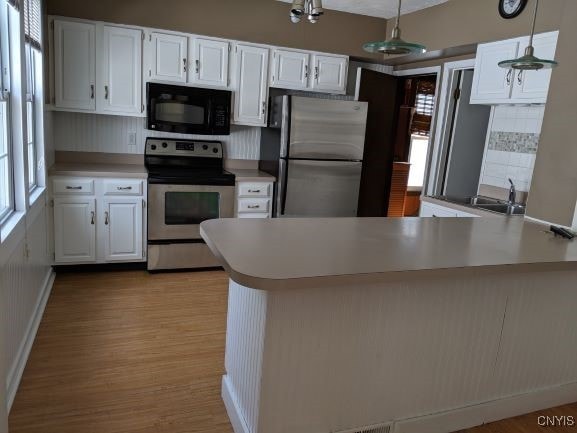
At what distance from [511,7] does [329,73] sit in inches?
66.2

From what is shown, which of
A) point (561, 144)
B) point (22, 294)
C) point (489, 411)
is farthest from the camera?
point (561, 144)

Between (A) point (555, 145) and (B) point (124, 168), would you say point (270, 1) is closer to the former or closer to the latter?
(B) point (124, 168)

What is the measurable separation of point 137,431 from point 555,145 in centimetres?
279

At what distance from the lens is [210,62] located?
13.5 feet

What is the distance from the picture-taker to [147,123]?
4055mm

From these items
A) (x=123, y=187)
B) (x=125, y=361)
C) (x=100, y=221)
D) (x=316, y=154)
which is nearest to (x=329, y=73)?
(x=316, y=154)

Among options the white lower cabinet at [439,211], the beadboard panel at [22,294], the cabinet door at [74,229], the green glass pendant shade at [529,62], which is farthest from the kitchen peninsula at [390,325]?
the cabinet door at [74,229]

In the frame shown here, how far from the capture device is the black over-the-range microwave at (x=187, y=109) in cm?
400

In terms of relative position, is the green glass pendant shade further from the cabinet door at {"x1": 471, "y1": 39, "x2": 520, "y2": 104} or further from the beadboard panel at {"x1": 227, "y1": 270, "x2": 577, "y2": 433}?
the cabinet door at {"x1": 471, "y1": 39, "x2": 520, "y2": 104}

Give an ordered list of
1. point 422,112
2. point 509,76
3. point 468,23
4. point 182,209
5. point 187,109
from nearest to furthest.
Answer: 1. point 509,76
2. point 468,23
3. point 182,209
4. point 187,109
5. point 422,112

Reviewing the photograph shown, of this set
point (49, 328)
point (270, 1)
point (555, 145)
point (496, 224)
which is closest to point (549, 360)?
point (496, 224)

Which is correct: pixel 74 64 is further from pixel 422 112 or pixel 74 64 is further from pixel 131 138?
pixel 422 112

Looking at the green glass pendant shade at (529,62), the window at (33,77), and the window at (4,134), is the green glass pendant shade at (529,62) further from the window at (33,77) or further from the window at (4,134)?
the window at (33,77)

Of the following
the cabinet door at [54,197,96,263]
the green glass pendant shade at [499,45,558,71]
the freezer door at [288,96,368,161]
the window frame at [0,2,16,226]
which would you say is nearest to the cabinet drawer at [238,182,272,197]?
the freezer door at [288,96,368,161]
